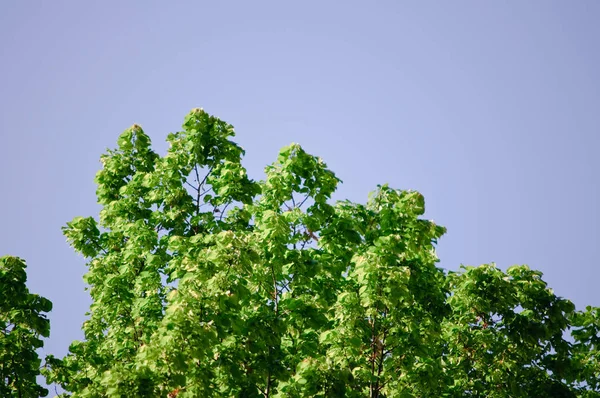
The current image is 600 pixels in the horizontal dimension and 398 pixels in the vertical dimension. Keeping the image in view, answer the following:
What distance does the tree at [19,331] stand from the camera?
1627 centimetres

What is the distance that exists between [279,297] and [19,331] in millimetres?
6704

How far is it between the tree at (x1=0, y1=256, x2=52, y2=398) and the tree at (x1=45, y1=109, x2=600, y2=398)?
4.10 feet

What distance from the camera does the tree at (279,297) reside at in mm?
14391

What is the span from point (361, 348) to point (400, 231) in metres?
3.24

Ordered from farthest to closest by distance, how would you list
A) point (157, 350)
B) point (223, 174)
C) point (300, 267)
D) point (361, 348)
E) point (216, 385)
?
point (223, 174)
point (361, 348)
point (300, 267)
point (216, 385)
point (157, 350)

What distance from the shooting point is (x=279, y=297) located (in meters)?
18.3

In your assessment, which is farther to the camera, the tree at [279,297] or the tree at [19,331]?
the tree at [19,331]

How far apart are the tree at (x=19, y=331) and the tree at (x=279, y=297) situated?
49.2 inches

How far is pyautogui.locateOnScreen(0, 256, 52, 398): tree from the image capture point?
1627 cm

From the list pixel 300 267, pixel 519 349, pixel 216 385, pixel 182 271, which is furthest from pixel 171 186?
pixel 519 349

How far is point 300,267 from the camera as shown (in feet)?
52.8

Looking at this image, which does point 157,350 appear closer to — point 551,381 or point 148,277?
point 148,277

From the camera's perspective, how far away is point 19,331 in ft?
55.0

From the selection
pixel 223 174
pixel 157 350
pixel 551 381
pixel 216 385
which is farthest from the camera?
pixel 551 381
